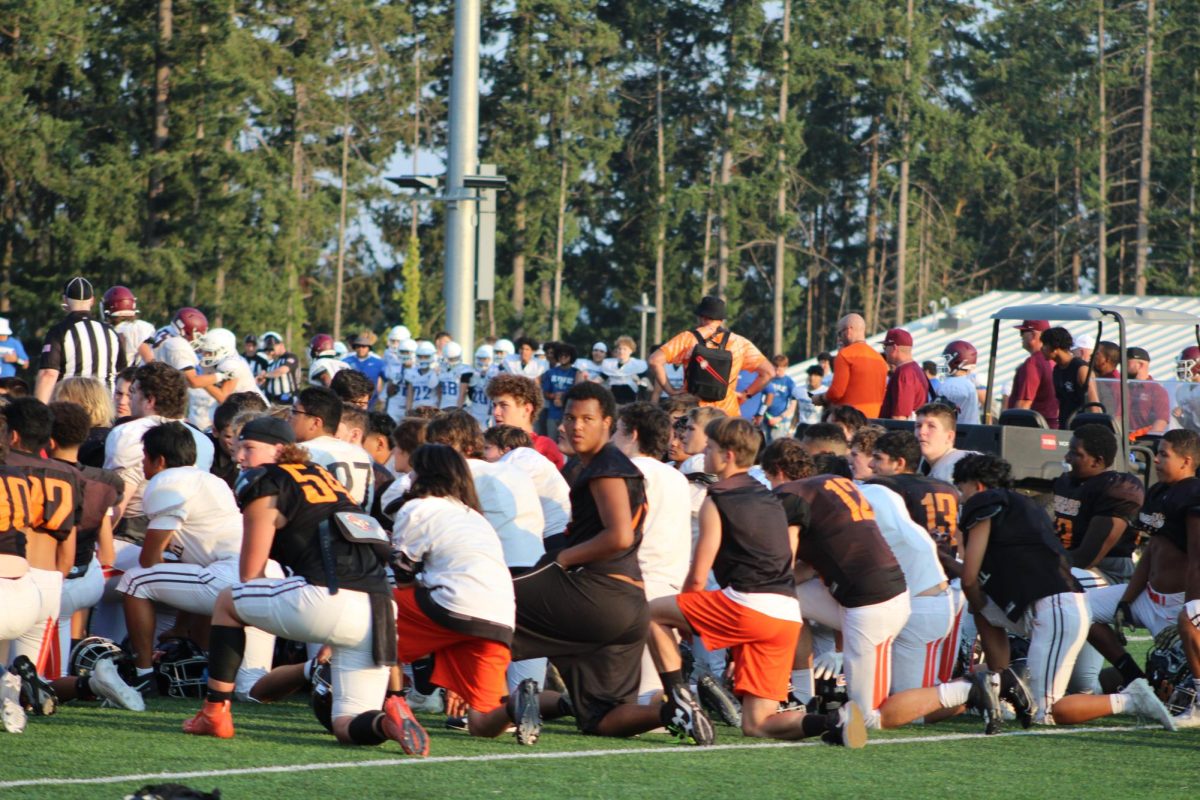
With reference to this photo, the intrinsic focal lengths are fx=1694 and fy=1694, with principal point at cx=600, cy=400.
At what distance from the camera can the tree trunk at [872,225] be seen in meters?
60.8

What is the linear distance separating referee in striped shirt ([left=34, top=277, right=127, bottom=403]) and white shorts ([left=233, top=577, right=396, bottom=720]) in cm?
606

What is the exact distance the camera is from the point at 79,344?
12383 millimetres

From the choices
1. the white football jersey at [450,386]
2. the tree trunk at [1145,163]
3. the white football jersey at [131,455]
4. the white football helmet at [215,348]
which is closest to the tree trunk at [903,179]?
the tree trunk at [1145,163]

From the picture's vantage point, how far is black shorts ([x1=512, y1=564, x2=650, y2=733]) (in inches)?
278

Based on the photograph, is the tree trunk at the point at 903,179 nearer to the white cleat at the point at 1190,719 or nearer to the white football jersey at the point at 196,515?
the white cleat at the point at 1190,719

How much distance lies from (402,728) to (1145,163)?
53.8 m

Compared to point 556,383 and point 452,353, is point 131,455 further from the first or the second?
point 556,383

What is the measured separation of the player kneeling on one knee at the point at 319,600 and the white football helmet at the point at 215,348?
A: 6576 mm

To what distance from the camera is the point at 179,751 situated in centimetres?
652

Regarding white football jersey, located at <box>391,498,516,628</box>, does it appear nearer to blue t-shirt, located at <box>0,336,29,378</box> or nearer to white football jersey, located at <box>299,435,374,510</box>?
white football jersey, located at <box>299,435,374,510</box>

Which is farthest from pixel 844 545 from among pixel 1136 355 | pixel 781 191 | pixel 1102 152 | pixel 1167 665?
pixel 1102 152

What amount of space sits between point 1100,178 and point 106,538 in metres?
55.6

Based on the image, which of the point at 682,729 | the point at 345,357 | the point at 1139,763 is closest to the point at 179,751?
the point at 682,729

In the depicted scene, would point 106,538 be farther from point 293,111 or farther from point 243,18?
point 293,111
